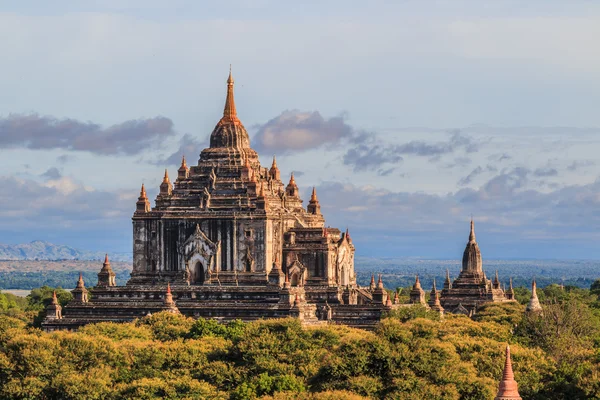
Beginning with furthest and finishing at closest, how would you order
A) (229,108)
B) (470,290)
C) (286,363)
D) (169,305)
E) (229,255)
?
1. (470,290)
2. (229,108)
3. (229,255)
4. (169,305)
5. (286,363)

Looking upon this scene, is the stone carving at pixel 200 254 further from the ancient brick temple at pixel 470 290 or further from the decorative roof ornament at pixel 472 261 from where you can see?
the decorative roof ornament at pixel 472 261

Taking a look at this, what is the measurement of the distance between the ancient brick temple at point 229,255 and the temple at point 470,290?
11489 mm

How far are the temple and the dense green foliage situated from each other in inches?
1181

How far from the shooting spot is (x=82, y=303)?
104562mm

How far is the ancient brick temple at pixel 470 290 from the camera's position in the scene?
125 metres

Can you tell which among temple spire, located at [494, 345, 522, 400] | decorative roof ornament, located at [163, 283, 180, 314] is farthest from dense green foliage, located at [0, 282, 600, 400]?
temple spire, located at [494, 345, 522, 400]

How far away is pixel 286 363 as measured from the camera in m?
81.8

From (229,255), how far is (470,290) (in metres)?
25.6

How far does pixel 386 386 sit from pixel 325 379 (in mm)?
2892

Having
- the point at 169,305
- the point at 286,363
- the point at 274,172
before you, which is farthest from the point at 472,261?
the point at 286,363

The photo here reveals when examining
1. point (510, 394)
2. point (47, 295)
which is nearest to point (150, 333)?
point (510, 394)

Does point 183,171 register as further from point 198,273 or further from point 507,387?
point 507,387

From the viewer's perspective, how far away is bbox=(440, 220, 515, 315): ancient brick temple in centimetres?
12494

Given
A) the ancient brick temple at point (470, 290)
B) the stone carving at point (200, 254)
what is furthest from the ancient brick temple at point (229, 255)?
the ancient brick temple at point (470, 290)
